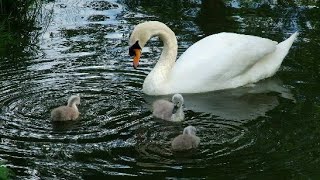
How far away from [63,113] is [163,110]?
46.1 inches

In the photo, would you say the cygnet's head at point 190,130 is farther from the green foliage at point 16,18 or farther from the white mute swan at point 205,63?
the green foliage at point 16,18

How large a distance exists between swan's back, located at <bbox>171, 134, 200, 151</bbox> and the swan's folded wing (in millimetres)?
2457

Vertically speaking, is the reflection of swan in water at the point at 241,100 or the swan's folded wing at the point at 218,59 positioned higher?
the swan's folded wing at the point at 218,59

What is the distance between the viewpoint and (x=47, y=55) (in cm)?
1204

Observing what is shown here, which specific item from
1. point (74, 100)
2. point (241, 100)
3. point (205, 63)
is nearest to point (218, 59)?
point (205, 63)

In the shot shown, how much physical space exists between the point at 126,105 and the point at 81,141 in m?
1.43

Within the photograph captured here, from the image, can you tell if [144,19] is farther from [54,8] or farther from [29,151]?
[29,151]

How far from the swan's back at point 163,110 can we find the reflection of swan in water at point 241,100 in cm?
55

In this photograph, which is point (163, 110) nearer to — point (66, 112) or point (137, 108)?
point (137, 108)

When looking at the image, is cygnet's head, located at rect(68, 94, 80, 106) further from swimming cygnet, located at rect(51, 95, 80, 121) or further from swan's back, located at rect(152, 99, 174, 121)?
swan's back, located at rect(152, 99, 174, 121)

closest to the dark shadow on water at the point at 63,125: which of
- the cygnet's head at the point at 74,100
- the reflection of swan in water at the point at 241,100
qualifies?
the cygnet's head at the point at 74,100

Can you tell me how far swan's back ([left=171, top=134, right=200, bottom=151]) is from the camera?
25.9ft

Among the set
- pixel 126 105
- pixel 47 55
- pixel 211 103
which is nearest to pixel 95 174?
pixel 126 105

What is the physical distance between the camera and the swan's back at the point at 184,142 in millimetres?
7887
